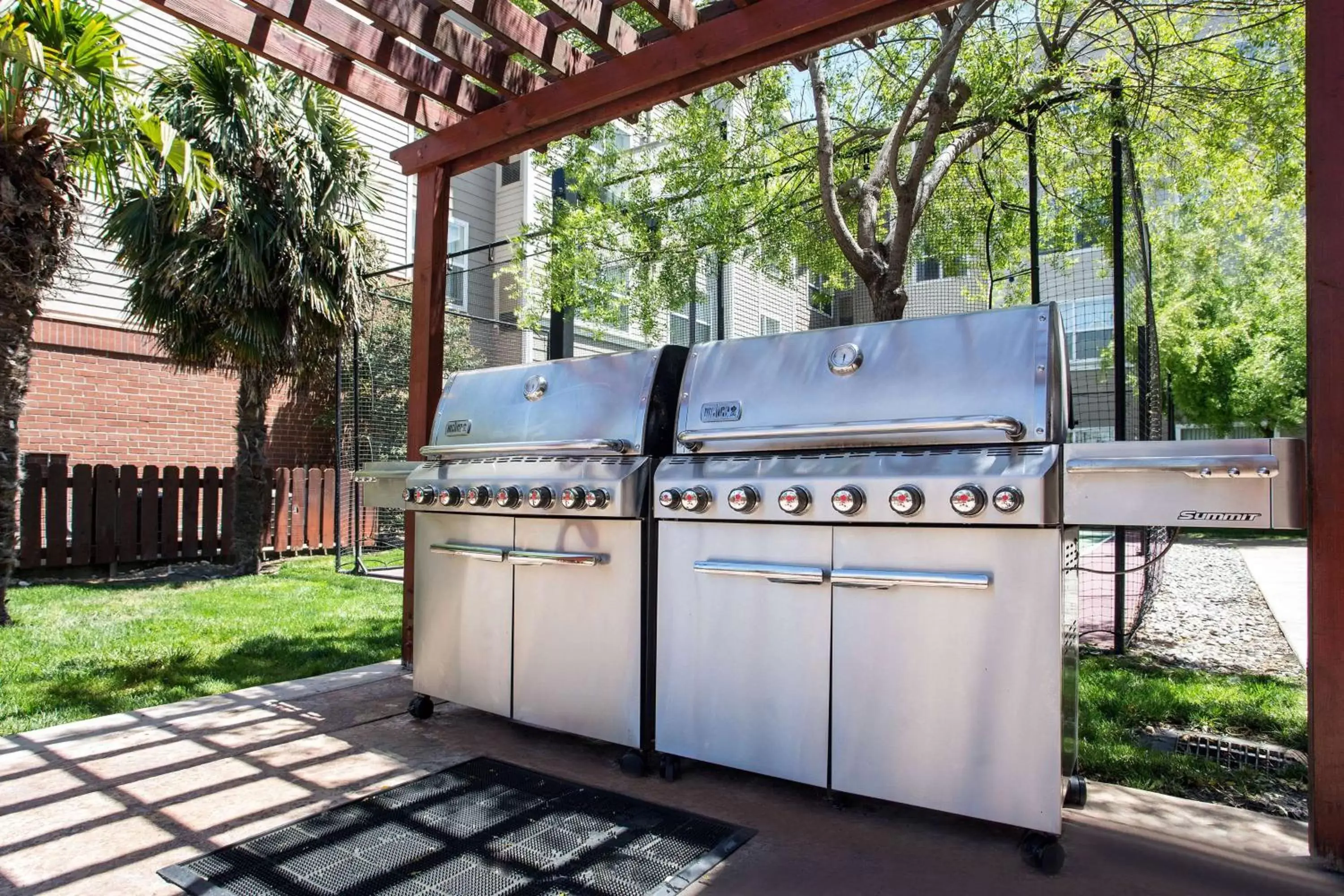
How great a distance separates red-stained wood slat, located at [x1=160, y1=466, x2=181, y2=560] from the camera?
8.32m

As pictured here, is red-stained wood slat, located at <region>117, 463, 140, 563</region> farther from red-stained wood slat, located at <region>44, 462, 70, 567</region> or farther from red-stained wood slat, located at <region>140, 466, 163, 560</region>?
red-stained wood slat, located at <region>44, 462, 70, 567</region>

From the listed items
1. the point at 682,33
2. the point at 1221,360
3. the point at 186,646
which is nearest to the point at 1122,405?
the point at 682,33

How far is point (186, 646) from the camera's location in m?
4.98

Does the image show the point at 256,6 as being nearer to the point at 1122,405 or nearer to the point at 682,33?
the point at 682,33

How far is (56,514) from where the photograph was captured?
7.45 meters

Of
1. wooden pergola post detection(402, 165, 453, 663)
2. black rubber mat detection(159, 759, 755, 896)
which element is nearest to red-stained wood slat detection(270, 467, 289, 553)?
wooden pergola post detection(402, 165, 453, 663)

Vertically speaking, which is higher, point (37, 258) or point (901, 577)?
point (37, 258)

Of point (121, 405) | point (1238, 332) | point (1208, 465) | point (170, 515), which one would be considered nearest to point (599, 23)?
point (1208, 465)

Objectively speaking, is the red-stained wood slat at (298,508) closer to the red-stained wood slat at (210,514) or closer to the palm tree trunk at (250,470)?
the red-stained wood slat at (210,514)

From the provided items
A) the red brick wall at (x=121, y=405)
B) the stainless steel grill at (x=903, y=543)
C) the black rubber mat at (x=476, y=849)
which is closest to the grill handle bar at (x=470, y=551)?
the stainless steel grill at (x=903, y=543)

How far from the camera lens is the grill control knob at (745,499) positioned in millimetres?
2664

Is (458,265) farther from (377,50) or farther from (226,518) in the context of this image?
(377,50)

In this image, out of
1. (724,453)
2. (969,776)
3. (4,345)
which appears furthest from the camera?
(4,345)

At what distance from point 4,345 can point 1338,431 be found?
23.3 ft
